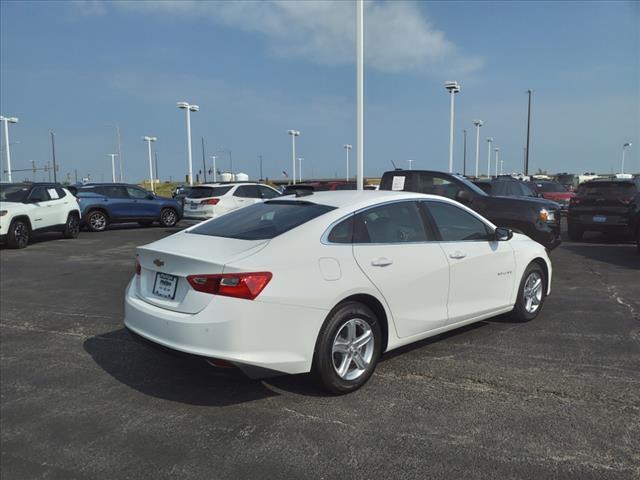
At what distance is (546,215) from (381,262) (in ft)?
20.4

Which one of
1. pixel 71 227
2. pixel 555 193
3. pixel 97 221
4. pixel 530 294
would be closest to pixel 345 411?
pixel 530 294

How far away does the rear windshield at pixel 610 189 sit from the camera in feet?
43.1

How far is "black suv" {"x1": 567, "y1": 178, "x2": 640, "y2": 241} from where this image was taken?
1288cm

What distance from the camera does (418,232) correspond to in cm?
463

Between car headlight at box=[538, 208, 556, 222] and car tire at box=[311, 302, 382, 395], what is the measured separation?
6.16 m

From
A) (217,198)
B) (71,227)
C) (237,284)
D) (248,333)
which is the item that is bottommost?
(71,227)

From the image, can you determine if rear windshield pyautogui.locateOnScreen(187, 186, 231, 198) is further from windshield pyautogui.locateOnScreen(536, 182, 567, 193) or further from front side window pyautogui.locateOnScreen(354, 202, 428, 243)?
windshield pyautogui.locateOnScreen(536, 182, 567, 193)

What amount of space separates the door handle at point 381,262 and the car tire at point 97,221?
52.7ft

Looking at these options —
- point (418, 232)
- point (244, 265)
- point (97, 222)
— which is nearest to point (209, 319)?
point (244, 265)

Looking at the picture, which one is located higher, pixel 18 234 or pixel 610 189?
pixel 610 189

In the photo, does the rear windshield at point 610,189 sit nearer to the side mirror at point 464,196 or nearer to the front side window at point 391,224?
the side mirror at point 464,196

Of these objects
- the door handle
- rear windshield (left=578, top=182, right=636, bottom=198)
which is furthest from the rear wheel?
the door handle

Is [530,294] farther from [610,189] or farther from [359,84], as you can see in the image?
[359,84]

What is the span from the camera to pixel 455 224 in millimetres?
5016
